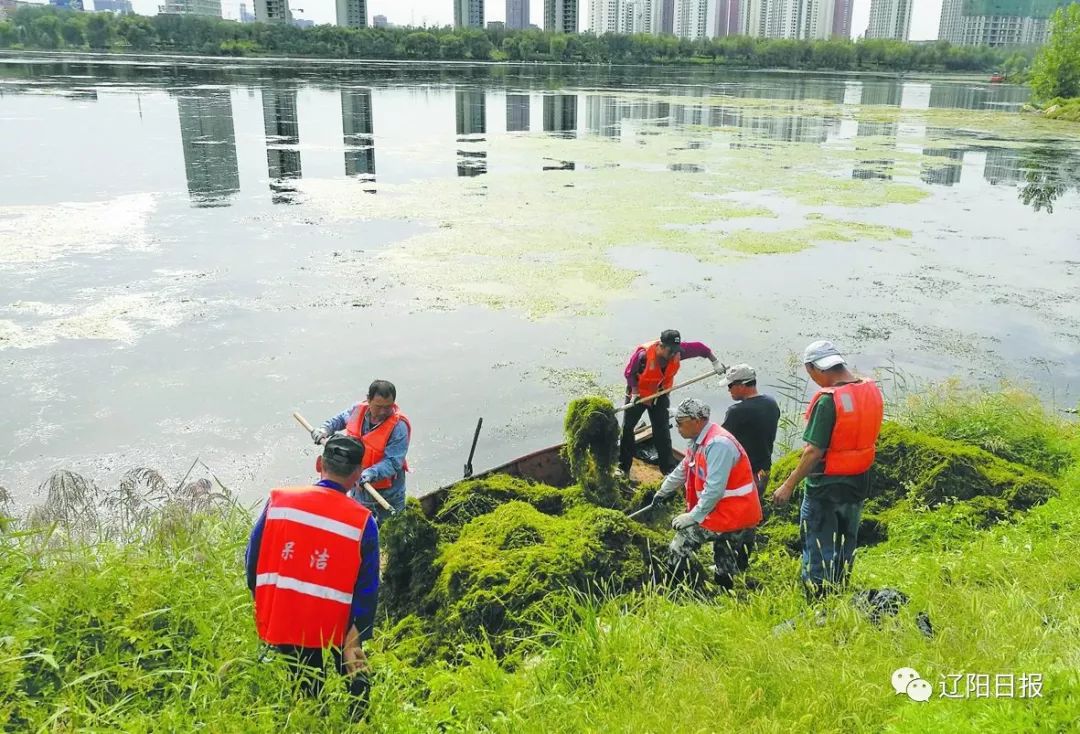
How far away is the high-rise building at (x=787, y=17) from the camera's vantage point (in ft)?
580

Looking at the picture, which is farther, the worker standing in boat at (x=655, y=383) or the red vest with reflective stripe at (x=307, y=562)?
the worker standing in boat at (x=655, y=383)

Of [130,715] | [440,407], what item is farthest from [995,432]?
[130,715]

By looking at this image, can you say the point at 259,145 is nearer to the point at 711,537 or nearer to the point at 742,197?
the point at 742,197

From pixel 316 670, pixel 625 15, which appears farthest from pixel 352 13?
pixel 316 670

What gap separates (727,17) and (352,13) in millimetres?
98427

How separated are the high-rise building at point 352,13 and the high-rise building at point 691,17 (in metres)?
80.7

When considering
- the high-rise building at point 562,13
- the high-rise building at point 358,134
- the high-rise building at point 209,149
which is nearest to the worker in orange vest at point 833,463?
the high-rise building at point 209,149

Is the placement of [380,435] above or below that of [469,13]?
below

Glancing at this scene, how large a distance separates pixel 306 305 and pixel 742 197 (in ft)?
37.1

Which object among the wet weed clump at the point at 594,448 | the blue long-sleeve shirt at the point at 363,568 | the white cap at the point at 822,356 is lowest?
the wet weed clump at the point at 594,448

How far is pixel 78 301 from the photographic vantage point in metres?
10.3

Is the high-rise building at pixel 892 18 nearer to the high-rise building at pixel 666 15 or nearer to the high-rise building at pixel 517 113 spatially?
the high-rise building at pixel 666 15

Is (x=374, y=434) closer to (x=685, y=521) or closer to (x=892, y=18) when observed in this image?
(x=685, y=521)

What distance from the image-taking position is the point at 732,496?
168 inches
